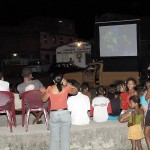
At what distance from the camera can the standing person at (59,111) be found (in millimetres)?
6844

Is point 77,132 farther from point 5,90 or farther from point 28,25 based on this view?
point 28,25

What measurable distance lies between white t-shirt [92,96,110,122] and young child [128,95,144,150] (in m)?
1.02

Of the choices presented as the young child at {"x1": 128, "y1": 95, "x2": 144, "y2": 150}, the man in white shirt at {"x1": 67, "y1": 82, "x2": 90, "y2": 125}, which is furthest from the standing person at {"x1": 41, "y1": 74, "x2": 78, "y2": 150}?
the young child at {"x1": 128, "y1": 95, "x2": 144, "y2": 150}

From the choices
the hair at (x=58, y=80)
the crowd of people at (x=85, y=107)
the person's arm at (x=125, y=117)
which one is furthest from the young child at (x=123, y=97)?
the hair at (x=58, y=80)

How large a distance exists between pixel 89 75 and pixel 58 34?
42242 mm

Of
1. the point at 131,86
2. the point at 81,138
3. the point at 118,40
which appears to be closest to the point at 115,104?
the point at 131,86

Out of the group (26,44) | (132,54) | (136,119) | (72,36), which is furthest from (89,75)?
(72,36)

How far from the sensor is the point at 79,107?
26.4 feet

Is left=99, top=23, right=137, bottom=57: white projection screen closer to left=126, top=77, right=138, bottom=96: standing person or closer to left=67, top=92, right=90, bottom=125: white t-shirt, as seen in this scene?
left=126, top=77, right=138, bottom=96: standing person

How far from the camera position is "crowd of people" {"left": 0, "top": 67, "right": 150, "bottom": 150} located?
271 inches

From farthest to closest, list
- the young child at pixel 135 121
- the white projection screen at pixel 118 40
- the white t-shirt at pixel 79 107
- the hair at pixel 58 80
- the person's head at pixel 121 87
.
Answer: the white projection screen at pixel 118 40 → the person's head at pixel 121 87 → the white t-shirt at pixel 79 107 → the young child at pixel 135 121 → the hair at pixel 58 80

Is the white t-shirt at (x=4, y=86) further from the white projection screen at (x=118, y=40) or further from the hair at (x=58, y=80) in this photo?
the white projection screen at (x=118, y=40)

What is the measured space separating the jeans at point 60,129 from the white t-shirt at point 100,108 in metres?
1.57

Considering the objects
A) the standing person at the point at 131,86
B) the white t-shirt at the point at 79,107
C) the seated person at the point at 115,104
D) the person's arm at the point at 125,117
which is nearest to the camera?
the person's arm at the point at 125,117
